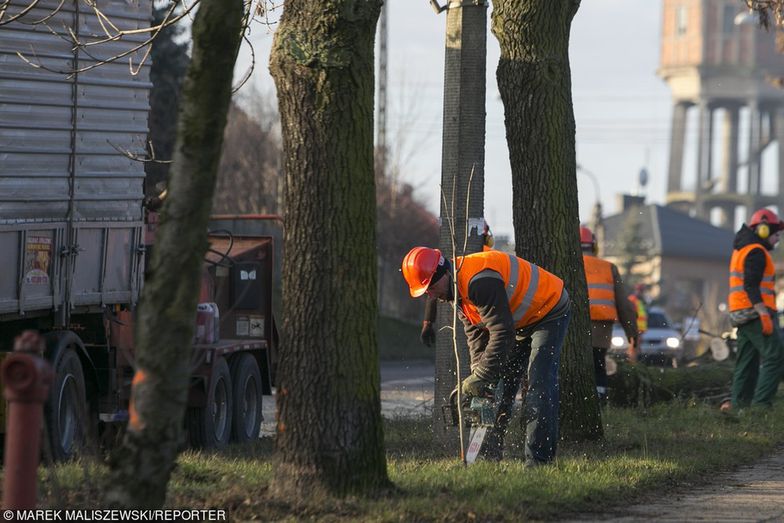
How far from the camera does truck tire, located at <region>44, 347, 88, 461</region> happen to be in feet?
34.4

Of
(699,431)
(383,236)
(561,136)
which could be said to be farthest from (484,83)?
(383,236)

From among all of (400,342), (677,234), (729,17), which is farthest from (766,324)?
(729,17)

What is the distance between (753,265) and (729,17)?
353ft

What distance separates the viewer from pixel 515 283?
985cm

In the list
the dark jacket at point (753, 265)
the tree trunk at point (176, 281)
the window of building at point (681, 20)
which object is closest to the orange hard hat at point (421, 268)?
the tree trunk at point (176, 281)

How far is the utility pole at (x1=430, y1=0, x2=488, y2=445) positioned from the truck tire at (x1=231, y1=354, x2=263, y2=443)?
7.53 ft

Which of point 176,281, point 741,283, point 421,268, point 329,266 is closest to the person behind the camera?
point 176,281

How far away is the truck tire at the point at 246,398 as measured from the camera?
13.7 m

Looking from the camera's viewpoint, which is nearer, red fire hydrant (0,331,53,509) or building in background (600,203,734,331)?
red fire hydrant (0,331,53,509)

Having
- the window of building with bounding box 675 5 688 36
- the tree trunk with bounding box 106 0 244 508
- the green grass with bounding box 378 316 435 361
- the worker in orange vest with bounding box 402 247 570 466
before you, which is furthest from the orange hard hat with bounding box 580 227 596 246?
the window of building with bounding box 675 5 688 36

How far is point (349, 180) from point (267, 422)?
856 cm

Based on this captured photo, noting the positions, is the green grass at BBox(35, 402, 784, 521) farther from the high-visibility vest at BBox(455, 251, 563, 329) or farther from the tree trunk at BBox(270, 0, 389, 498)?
the high-visibility vest at BBox(455, 251, 563, 329)

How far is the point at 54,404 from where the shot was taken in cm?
1059

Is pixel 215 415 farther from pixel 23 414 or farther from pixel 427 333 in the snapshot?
pixel 23 414
